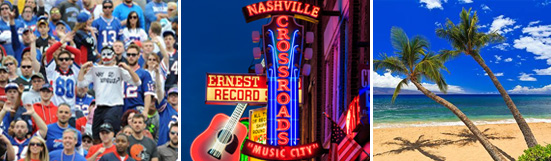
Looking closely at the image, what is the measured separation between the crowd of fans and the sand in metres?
37.4

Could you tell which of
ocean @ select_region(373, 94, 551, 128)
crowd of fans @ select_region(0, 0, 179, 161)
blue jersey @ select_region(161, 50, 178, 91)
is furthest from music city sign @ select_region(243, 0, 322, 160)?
ocean @ select_region(373, 94, 551, 128)

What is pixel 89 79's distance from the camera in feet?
72.4

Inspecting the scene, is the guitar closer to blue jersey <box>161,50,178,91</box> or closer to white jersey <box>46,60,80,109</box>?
blue jersey <box>161,50,178,91</box>

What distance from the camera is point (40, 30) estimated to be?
2247 centimetres

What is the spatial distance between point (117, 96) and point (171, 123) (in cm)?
189

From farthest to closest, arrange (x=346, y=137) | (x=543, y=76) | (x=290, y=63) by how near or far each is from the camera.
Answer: (x=543, y=76) < (x=290, y=63) < (x=346, y=137)

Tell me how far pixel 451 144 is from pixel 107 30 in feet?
140

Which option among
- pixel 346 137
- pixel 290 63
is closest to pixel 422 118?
pixel 290 63

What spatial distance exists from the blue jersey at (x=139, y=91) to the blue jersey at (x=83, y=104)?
47.1 inches

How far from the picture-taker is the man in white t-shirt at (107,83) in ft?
71.1

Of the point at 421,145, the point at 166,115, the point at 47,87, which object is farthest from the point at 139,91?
the point at 421,145

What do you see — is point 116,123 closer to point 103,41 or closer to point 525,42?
point 103,41

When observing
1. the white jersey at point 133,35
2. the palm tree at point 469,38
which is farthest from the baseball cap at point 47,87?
the palm tree at point 469,38

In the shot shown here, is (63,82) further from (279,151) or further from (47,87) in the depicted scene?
(279,151)
